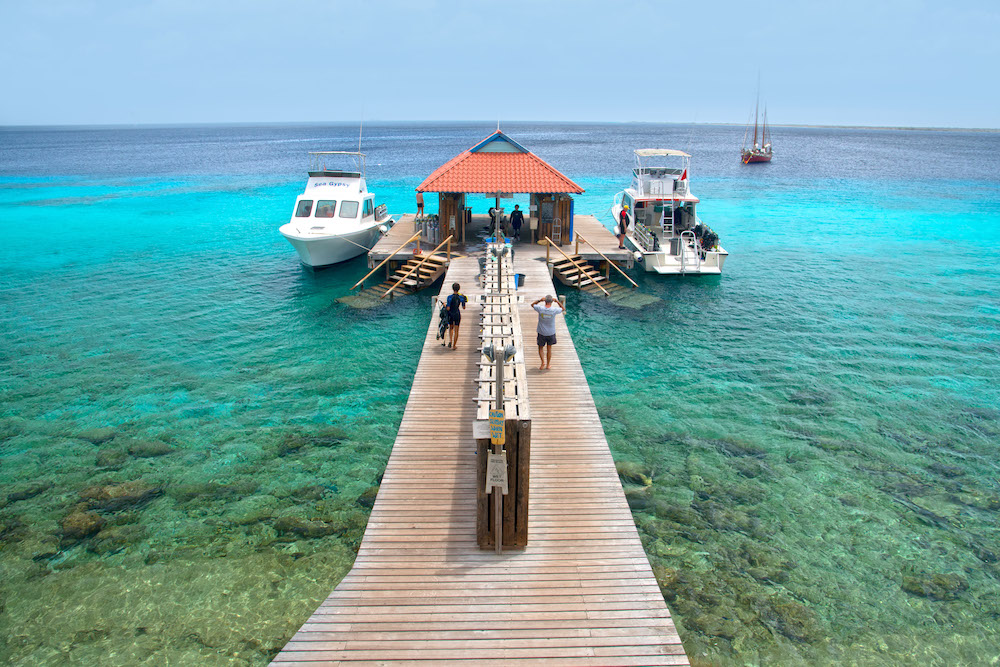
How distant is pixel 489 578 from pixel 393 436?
661 centimetres

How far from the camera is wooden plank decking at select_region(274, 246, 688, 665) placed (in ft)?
22.2

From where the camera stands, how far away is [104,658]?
320 inches

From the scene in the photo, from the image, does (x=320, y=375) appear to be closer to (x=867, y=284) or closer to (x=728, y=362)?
(x=728, y=362)

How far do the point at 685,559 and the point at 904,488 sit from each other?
17.7 feet

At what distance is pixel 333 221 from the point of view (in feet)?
90.9

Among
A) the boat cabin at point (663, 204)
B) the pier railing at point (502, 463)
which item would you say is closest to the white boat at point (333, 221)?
the boat cabin at point (663, 204)

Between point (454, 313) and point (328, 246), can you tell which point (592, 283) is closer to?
point (454, 313)

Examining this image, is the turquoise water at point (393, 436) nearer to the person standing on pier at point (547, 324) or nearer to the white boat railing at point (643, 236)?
the white boat railing at point (643, 236)

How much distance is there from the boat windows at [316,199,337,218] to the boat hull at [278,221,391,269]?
5.32 feet

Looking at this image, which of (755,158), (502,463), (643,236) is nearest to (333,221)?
(643,236)

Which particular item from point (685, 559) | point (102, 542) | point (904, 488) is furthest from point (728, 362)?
point (102, 542)

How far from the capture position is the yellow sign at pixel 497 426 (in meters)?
7.56

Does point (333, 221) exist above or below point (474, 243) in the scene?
above

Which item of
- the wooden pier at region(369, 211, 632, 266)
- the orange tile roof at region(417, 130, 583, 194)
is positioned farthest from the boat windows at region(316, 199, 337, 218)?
the orange tile roof at region(417, 130, 583, 194)
